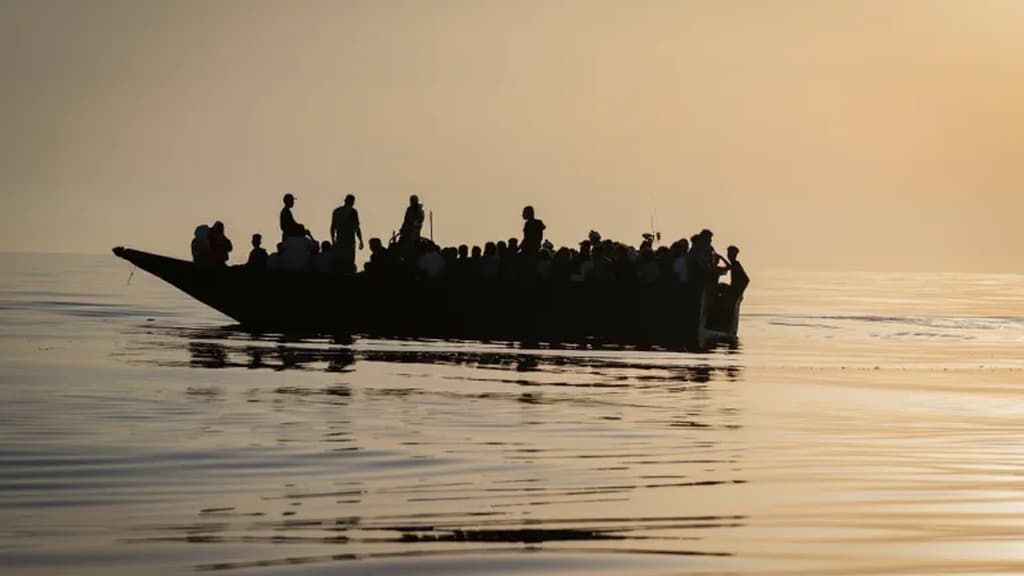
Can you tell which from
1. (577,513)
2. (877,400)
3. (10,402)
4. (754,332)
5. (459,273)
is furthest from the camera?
(754,332)

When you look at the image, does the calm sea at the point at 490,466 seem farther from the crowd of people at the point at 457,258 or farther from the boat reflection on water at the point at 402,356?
the crowd of people at the point at 457,258

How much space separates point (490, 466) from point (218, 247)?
79.8 feet

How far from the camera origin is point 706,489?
13.5 meters

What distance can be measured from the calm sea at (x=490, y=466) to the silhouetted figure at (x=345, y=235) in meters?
6.99

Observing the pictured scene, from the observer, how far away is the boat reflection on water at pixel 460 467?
34.4 ft

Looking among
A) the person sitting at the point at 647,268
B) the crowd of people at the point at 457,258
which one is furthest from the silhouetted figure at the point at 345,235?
the person sitting at the point at 647,268

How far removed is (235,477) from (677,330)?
25.0 metres

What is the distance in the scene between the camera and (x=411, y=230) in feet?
123

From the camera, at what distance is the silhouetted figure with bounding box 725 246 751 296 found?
134 ft

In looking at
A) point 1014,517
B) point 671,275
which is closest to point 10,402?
point 1014,517

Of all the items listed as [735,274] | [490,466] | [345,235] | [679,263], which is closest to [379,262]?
[345,235]

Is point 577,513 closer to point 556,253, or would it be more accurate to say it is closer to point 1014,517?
point 1014,517

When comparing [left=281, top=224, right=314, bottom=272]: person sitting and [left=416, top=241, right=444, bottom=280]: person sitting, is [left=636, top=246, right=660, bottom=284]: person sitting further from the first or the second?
[left=281, top=224, right=314, bottom=272]: person sitting

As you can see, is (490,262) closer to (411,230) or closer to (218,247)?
(411,230)
